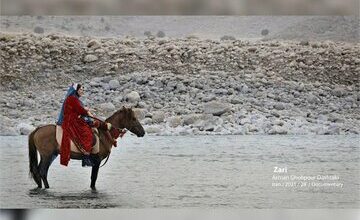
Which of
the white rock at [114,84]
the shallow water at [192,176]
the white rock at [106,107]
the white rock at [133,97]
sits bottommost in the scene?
the shallow water at [192,176]

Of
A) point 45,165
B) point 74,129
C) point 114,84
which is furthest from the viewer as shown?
point 114,84

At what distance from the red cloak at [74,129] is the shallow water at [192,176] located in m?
0.16

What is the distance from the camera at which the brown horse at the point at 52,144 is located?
603 centimetres

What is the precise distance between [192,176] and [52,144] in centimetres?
80

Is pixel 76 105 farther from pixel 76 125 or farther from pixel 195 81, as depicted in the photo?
pixel 195 81

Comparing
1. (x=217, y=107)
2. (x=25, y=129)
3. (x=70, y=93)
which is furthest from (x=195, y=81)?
(x=25, y=129)

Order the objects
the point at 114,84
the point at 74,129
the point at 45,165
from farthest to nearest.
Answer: the point at 114,84 < the point at 45,165 < the point at 74,129

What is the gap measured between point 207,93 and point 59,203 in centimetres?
104

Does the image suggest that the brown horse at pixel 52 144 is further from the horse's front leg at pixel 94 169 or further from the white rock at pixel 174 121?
the white rock at pixel 174 121

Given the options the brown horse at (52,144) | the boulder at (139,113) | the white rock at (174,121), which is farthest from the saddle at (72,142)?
the white rock at (174,121)

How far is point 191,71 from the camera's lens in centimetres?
622

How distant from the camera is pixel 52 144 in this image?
6.03m

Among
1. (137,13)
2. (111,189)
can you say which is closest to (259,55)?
(137,13)

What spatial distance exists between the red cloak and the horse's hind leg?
3.0 inches
